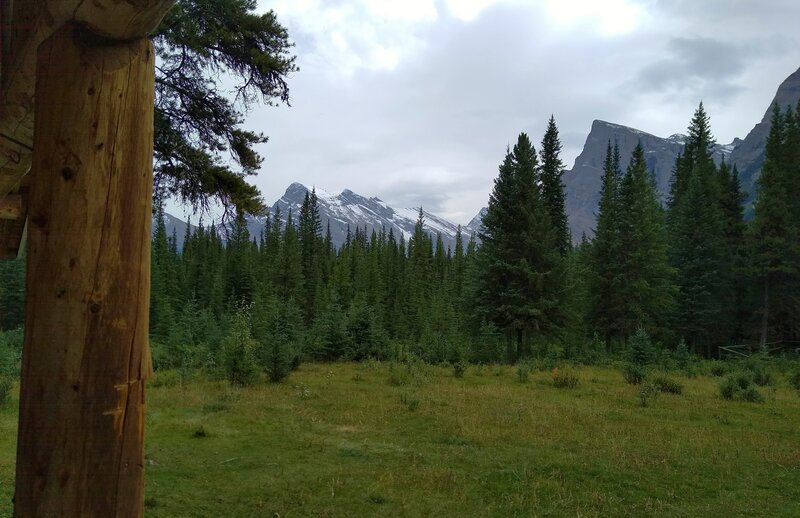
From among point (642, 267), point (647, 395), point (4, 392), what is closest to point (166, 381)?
point (4, 392)

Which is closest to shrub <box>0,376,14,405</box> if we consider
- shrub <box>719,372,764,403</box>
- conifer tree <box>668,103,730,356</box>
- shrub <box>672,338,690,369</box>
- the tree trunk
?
shrub <box>719,372,764,403</box>

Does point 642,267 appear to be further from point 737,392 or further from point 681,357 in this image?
point 737,392

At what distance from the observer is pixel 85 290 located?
158 cm

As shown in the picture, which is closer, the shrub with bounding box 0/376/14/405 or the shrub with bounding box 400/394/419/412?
the shrub with bounding box 0/376/14/405

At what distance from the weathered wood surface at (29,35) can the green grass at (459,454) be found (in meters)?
5.13

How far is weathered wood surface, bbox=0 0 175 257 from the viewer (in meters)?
1.52

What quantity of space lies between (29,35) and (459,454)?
28.6 feet

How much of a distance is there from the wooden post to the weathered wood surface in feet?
Answer: 0.28

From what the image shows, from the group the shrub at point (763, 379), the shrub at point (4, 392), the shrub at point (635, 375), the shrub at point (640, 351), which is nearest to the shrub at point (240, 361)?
the shrub at point (4, 392)

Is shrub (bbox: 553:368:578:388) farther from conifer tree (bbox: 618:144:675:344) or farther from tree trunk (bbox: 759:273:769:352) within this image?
tree trunk (bbox: 759:273:769:352)

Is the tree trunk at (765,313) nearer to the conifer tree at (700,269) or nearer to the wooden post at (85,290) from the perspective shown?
the conifer tree at (700,269)

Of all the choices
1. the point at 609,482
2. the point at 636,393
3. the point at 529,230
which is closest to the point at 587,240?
the point at 529,230

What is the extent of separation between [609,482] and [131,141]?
322 inches

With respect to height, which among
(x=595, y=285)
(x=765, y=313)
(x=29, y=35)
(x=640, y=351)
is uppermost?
(x=595, y=285)
